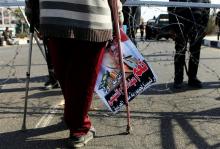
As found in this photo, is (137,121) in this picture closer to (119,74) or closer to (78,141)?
(119,74)

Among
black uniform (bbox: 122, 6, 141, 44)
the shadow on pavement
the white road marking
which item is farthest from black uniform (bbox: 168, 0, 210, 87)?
the shadow on pavement

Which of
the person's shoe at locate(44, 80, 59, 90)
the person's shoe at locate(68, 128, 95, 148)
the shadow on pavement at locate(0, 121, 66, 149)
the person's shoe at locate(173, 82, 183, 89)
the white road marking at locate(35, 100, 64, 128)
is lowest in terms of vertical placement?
the person's shoe at locate(44, 80, 59, 90)

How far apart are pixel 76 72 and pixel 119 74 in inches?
27.8

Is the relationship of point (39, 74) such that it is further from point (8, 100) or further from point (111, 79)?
point (111, 79)

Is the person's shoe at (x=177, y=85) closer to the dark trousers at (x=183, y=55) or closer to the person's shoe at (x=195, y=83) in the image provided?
the dark trousers at (x=183, y=55)

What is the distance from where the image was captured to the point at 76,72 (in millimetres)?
4293

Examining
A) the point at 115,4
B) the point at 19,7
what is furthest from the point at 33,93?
the point at 115,4

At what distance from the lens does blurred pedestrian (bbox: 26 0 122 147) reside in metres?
4.13

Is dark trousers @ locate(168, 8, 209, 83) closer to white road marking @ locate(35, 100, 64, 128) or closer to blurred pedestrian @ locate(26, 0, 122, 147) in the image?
white road marking @ locate(35, 100, 64, 128)

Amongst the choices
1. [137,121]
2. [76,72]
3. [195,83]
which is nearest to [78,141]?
[76,72]

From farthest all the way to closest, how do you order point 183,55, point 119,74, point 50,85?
point 50,85 < point 183,55 < point 119,74

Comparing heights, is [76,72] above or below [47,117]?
above

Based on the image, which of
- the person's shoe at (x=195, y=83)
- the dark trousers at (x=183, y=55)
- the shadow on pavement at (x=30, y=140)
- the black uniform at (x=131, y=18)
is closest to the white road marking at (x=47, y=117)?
the shadow on pavement at (x=30, y=140)

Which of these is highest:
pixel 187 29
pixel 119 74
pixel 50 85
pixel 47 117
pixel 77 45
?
pixel 77 45
